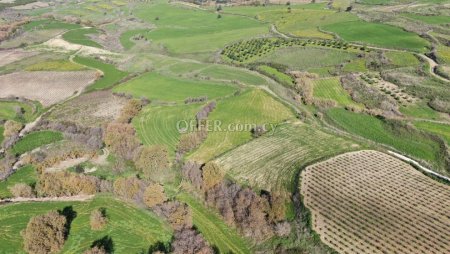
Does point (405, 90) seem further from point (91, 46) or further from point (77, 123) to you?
point (91, 46)

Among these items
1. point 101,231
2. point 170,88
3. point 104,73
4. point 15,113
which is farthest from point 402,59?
point 15,113

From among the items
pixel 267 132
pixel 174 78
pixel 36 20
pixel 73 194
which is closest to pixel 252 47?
pixel 174 78

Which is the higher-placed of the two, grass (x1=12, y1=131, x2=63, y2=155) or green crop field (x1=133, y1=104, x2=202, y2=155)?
green crop field (x1=133, y1=104, x2=202, y2=155)

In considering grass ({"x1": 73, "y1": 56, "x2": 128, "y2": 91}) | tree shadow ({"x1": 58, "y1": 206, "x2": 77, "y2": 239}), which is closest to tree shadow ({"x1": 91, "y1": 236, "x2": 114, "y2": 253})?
tree shadow ({"x1": 58, "y1": 206, "x2": 77, "y2": 239})

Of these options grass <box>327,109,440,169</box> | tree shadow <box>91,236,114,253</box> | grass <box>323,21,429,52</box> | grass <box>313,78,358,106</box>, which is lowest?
tree shadow <box>91,236,114,253</box>

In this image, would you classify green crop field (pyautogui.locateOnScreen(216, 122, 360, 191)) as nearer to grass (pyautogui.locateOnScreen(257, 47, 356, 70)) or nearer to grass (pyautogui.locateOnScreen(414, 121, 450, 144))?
grass (pyautogui.locateOnScreen(414, 121, 450, 144))
